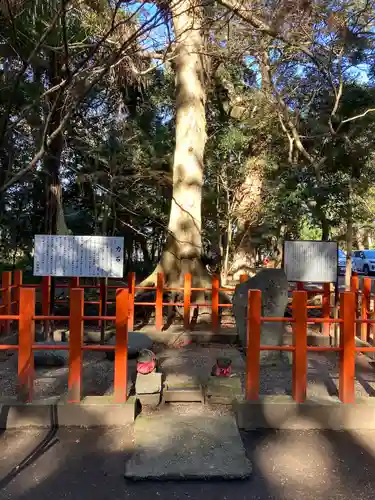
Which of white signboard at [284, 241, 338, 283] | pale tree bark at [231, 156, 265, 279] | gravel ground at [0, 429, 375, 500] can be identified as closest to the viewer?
gravel ground at [0, 429, 375, 500]

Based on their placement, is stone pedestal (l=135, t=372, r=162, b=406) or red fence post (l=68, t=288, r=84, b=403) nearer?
red fence post (l=68, t=288, r=84, b=403)

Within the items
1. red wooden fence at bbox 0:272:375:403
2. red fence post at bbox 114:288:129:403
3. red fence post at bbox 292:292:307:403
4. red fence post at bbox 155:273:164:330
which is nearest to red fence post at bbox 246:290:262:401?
red wooden fence at bbox 0:272:375:403

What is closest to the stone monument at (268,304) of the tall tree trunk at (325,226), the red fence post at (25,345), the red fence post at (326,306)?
the red fence post at (326,306)

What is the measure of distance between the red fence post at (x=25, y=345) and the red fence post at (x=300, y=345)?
7.79 feet

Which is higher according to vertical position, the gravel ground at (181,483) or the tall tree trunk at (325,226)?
the tall tree trunk at (325,226)

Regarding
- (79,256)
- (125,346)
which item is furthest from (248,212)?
(125,346)

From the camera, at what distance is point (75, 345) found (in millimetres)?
4145

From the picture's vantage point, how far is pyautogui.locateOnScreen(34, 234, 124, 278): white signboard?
6.60 metres

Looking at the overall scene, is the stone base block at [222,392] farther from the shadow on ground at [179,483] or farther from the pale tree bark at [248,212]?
the pale tree bark at [248,212]

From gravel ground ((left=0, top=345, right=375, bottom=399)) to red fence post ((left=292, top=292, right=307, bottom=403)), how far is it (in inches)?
21.5

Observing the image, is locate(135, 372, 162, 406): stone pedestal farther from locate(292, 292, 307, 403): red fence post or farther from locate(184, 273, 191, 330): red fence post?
locate(184, 273, 191, 330): red fence post

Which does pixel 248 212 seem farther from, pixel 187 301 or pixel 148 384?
pixel 148 384

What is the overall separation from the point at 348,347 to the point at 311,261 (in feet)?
11.4

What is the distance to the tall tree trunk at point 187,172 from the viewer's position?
10.2 meters
